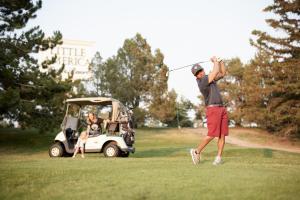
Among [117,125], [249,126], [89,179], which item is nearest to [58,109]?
[117,125]

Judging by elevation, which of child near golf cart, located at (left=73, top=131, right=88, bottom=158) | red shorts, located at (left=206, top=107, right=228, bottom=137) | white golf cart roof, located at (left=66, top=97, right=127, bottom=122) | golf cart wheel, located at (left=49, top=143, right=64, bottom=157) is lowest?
golf cart wheel, located at (left=49, top=143, right=64, bottom=157)

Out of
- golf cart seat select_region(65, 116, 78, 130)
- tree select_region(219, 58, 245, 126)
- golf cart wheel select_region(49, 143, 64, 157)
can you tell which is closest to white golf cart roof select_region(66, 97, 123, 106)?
golf cart seat select_region(65, 116, 78, 130)

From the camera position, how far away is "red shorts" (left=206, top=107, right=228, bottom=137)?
8156mm

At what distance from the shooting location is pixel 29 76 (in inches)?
1017

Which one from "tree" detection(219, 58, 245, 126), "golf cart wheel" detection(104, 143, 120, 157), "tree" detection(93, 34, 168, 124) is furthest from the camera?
"tree" detection(219, 58, 245, 126)

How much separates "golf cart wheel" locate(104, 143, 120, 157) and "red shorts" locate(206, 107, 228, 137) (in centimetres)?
724

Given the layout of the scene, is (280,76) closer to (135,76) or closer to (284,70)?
(284,70)

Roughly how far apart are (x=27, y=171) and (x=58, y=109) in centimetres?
2030

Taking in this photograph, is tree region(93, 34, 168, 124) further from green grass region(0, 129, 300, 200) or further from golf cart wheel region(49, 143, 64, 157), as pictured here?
green grass region(0, 129, 300, 200)

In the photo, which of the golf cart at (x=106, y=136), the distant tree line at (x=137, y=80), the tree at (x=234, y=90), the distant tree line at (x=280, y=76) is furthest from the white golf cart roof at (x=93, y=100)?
the tree at (x=234, y=90)

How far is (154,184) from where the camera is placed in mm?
5230

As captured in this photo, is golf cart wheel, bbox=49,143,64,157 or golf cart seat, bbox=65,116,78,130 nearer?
golf cart wheel, bbox=49,143,64,157

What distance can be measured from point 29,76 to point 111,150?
12.8 metres

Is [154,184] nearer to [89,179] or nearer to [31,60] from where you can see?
[89,179]
